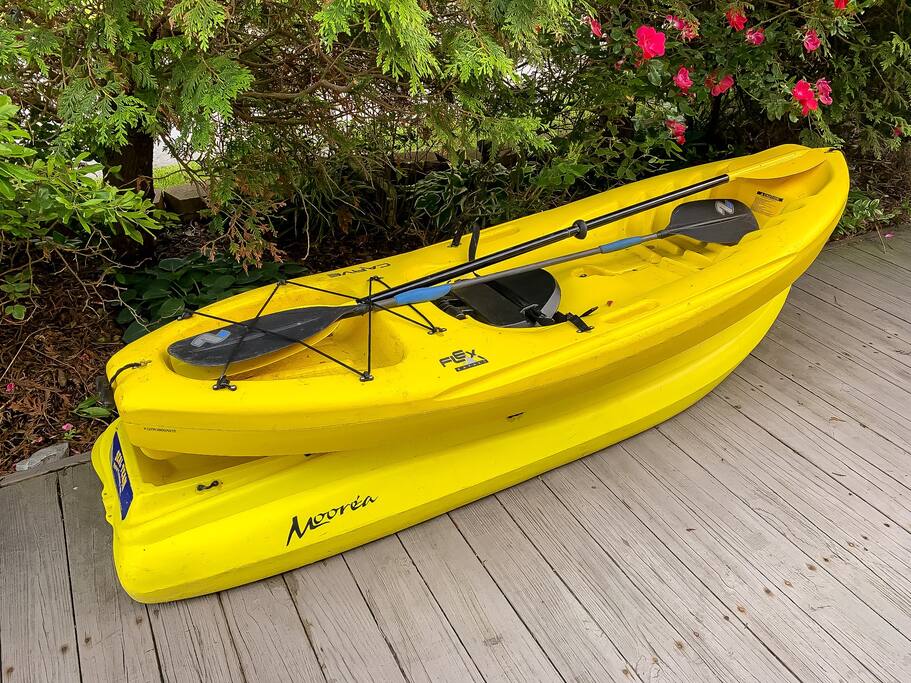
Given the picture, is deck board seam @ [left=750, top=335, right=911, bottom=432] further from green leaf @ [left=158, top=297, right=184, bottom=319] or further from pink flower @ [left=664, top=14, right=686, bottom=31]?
green leaf @ [left=158, top=297, right=184, bottom=319]

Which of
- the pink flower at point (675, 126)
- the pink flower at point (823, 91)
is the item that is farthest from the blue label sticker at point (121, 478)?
the pink flower at point (823, 91)

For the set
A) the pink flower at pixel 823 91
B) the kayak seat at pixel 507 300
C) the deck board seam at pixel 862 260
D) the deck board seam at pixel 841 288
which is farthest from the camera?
the deck board seam at pixel 862 260

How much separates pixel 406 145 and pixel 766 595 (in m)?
2.45

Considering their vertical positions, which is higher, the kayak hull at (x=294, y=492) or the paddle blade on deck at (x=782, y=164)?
the paddle blade on deck at (x=782, y=164)

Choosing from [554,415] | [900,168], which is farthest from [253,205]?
[900,168]

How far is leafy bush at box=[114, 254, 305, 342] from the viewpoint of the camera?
8.59 ft

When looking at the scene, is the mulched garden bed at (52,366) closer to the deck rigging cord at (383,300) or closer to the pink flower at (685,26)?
the deck rigging cord at (383,300)

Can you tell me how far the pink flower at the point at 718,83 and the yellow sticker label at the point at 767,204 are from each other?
57cm

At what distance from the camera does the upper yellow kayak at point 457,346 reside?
1.61 m

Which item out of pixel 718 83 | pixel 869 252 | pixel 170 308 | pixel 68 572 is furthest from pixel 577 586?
pixel 869 252

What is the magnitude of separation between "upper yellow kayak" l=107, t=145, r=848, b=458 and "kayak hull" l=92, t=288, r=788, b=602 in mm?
111

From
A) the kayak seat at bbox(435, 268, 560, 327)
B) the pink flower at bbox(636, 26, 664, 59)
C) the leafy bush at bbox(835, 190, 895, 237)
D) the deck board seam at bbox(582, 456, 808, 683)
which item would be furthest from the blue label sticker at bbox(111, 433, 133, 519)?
the leafy bush at bbox(835, 190, 895, 237)

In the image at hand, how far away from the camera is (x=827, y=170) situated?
106 inches

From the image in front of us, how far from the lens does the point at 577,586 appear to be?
1.89 meters
